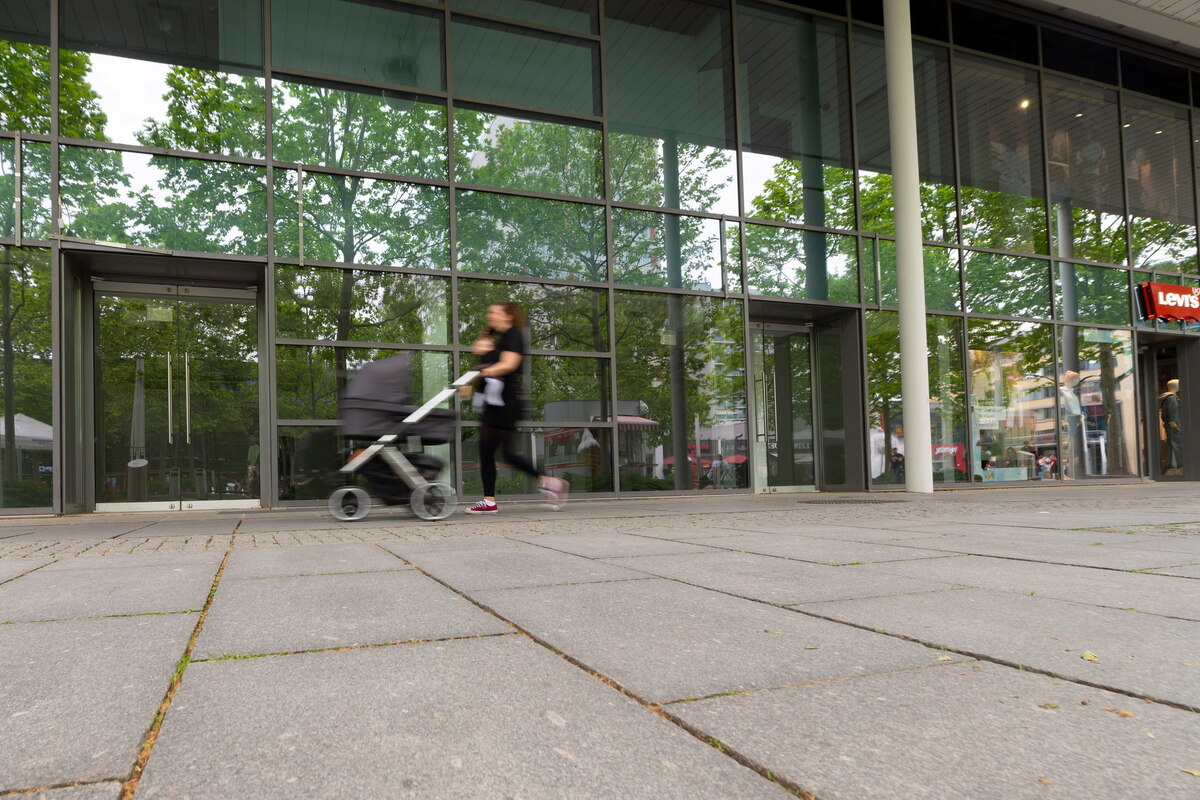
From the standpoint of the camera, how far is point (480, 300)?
984 cm

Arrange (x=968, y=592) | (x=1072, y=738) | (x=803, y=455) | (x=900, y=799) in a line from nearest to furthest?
(x=900, y=799) < (x=1072, y=738) < (x=968, y=592) < (x=803, y=455)

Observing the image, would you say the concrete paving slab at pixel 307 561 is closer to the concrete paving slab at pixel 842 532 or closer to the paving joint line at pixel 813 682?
the paving joint line at pixel 813 682

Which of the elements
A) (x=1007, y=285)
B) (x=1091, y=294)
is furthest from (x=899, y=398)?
(x=1091, y=294)

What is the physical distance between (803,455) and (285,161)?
8189 millimetres

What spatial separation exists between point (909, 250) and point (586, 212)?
444 cm

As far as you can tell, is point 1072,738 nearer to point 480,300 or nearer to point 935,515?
point 935,515

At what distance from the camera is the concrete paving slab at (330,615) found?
221 centimetres

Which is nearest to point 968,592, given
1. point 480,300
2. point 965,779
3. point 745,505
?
point 965,779

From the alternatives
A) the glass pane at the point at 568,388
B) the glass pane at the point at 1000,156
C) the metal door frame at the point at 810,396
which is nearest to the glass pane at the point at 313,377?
the glass pane at the point at 568,388

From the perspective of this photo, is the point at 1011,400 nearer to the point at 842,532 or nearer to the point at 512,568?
the point at 842,532

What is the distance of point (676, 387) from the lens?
10773 mm

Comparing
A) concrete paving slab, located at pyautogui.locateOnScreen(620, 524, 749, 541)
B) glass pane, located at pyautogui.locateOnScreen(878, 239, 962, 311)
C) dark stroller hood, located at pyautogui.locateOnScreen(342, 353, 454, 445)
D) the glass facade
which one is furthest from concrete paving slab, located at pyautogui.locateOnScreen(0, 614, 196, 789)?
glass pane, located at pyautogui.locateOnScreen(878, 239, 962, 311)

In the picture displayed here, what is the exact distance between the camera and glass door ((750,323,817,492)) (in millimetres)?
12258

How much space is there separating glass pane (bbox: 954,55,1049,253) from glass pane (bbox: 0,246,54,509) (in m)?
12.6
